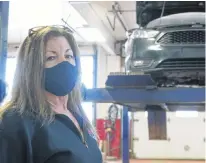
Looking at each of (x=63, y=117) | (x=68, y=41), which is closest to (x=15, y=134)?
(x=63, y=117)

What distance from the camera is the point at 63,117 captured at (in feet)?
4.63

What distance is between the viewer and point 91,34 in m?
10.5

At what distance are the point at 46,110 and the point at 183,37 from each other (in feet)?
7.25

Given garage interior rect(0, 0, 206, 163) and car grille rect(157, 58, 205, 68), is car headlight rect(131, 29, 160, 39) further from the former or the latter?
car grille rect(157, 58, 205, 68)

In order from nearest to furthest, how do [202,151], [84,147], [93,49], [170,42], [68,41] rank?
1. [84,147]
2. [68,41]
3. [170,42]
4. [202,151]
5. [93,49]

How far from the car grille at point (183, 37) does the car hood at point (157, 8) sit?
1.03 meters

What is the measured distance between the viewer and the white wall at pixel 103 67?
12.3 m

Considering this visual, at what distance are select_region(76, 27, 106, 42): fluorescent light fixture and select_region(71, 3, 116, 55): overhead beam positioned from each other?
4.6 inches

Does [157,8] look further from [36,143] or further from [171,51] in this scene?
[36,143]

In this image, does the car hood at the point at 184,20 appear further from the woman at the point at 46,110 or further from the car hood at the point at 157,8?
the woman at the point at 46,110

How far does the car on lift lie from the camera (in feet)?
10.0

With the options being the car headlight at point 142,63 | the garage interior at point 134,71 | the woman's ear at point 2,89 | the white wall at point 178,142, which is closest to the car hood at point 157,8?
the garage interior at point 134,71

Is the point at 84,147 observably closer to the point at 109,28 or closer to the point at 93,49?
the point at 109,28

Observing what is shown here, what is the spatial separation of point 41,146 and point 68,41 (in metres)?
0.48
